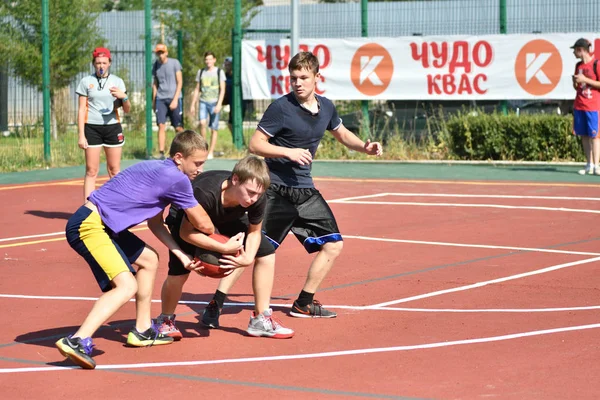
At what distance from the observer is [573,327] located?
289 inches

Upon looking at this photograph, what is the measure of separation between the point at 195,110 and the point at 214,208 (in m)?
20.6

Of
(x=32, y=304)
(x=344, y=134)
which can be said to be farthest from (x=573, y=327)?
(x=32, y=304)

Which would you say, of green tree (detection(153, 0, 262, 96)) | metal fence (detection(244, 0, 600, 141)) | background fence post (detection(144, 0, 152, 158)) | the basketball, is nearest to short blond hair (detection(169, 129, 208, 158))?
the basketball

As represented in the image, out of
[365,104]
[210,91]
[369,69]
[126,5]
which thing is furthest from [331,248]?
[126,5]

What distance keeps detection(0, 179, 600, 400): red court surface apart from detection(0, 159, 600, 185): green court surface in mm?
4110

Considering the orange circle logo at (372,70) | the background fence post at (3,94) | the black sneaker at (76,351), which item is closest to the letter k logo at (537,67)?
the orange circle logo at (372,70)

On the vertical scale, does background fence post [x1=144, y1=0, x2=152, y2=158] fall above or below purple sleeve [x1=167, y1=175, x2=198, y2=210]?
above

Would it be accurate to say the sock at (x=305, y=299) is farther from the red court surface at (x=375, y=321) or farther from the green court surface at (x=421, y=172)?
the green court surface at (x=421, y=172)

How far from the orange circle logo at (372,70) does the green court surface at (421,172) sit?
1.97 metres

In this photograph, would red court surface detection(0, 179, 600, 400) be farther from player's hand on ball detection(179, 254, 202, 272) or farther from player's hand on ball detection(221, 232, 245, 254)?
player's hand on ball detection(221, 232, 245, 254)

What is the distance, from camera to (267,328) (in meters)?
7.25

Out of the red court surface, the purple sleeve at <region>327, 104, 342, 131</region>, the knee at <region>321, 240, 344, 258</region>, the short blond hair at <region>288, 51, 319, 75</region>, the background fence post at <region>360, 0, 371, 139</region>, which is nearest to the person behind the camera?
the red court surface

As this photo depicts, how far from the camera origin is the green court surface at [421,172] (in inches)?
688

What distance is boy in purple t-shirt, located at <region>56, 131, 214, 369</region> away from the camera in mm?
6609
